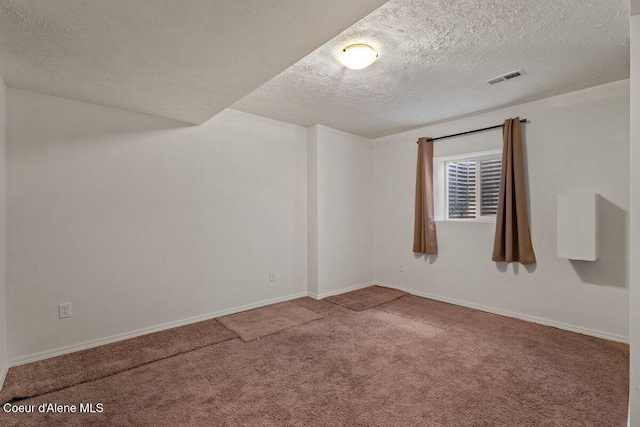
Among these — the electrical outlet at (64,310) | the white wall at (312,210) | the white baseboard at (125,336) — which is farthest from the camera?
the white wall at (312,210)

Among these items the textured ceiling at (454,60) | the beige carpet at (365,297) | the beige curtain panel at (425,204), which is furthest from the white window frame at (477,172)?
the beige carpet at (365,297)

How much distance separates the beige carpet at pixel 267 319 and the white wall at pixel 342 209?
2.08 ft

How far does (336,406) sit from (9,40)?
2932 mm

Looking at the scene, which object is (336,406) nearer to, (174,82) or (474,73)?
(174,82)

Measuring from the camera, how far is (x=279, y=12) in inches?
60.2

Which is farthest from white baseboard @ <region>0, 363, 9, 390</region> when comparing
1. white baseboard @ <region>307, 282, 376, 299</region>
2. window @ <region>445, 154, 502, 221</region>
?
window @ <region>445, 154, 502, 221</region>

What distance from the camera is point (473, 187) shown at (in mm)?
4266

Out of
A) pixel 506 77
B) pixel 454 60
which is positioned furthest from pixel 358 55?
pixel 506 77

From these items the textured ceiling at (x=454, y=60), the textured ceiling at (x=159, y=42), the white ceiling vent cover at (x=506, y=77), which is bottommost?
the textured ceiling at (x=159, y=42)

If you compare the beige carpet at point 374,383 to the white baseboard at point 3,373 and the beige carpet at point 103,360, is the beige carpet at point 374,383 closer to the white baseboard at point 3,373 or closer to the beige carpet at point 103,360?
the beige carpet at point 103,360

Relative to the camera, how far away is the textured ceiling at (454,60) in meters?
1.94

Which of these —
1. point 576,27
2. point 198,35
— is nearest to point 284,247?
point 198,35

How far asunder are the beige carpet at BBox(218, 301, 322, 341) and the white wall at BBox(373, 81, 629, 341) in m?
1.90

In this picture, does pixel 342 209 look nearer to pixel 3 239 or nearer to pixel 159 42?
pixel 159 42
